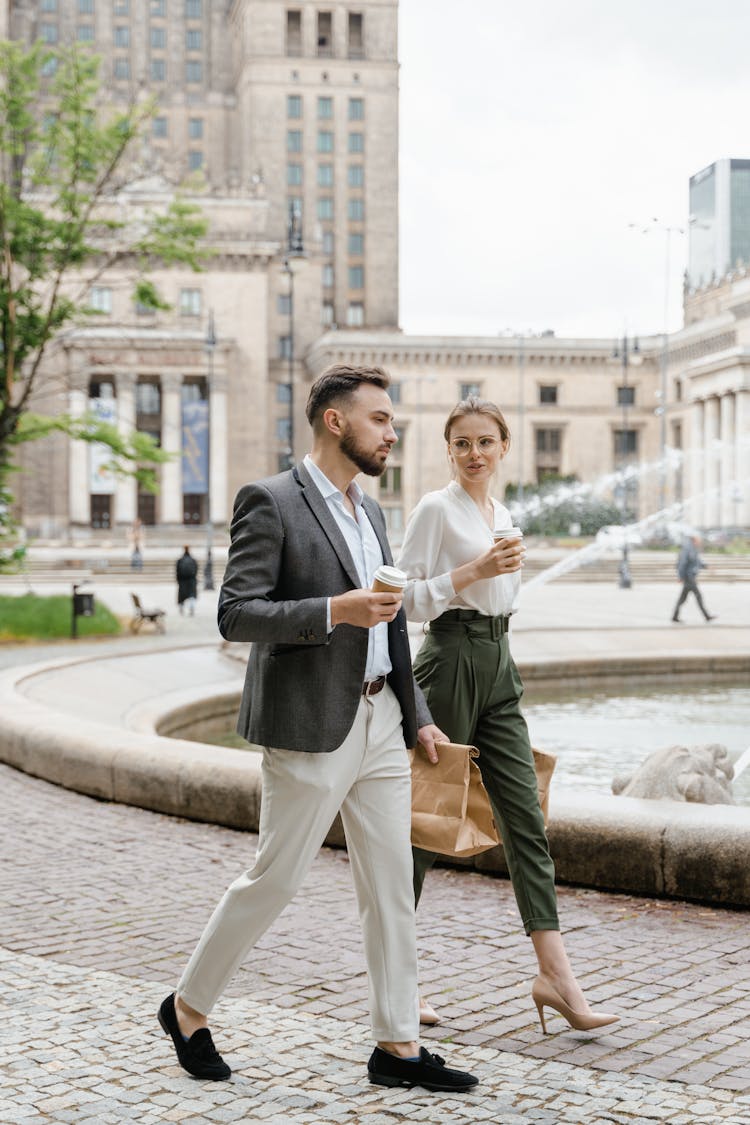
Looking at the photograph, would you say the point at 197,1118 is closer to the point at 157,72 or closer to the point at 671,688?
the point at 671,688

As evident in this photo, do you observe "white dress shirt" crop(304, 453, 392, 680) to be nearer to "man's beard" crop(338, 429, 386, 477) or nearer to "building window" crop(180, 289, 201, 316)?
"man's beard" crop(338, 429, 386, 477)

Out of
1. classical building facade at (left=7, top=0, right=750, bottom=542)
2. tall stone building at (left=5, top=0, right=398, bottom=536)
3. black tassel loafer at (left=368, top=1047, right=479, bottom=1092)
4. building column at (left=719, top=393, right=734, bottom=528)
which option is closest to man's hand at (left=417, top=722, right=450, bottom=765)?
black tassel loafer at (left=368, top=1047, right=479, bottom=1092)

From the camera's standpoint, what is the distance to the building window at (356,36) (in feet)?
335

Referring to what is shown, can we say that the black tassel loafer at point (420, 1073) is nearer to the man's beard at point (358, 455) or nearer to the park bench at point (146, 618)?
the man's beard at point (358, 455)

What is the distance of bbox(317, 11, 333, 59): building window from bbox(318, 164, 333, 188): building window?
26.3ft

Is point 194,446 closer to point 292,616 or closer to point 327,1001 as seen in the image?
point 327,1001

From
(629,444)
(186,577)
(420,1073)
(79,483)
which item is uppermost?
(629,444)

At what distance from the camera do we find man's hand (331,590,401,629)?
3605mm

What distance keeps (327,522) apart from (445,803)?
940mm

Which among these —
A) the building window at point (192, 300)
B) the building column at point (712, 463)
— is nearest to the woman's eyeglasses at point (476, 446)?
the building column at point (712, 463)

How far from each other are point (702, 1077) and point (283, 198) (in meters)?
100

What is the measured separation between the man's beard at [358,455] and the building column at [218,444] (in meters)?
78.1

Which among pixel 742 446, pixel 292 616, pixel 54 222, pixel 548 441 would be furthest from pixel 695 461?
pixel 292 616

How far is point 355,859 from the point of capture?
4.01 metres
